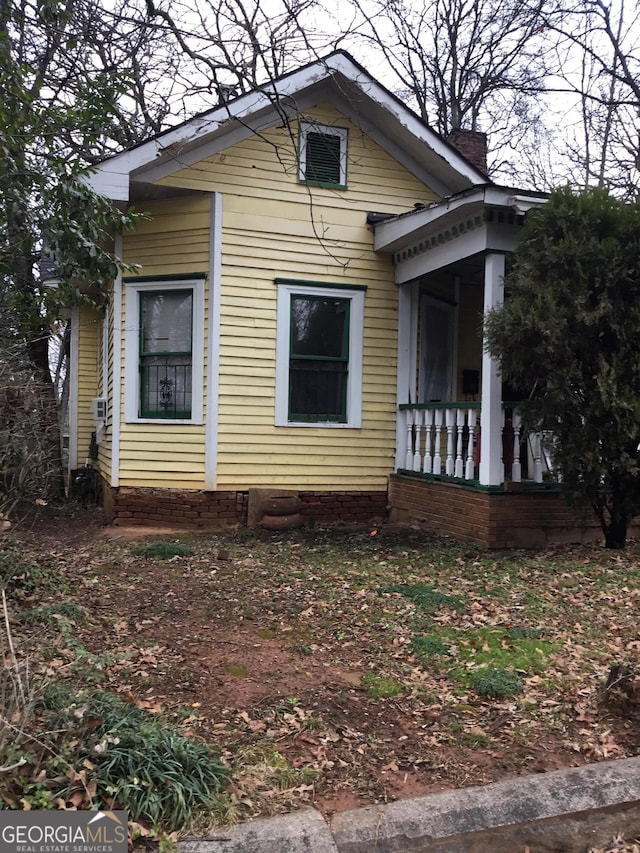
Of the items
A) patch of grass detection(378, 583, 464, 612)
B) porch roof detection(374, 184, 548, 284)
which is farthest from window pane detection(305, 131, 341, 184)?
patch of grass detection(378, 583, 464, 612)

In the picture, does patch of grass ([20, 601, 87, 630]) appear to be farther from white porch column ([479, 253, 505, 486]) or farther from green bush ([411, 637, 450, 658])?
white porch column ([479, 253, 505, 486])

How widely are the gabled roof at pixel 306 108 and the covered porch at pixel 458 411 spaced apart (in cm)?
125

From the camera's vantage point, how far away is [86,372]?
527 inches

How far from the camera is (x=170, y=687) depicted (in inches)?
143

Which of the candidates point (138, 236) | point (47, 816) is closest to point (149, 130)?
point (138, 236)

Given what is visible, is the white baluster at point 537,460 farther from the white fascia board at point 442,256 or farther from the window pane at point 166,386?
the window pane at point 166,386

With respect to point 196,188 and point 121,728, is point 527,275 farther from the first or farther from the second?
point 121,728

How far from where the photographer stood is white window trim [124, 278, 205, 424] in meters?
8.72

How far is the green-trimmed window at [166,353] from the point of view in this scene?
8.87 m

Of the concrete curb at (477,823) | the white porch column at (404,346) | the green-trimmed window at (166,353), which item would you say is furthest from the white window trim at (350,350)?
the concrete curb at (477,823)

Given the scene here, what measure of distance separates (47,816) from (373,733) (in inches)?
61.5

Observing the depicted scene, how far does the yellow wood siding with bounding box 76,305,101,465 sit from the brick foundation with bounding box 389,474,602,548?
26.3 ft

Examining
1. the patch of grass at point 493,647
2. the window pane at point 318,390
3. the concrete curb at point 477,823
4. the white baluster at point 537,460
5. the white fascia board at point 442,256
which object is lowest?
the concrete curb at point 477,823

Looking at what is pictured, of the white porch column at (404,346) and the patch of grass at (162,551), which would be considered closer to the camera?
the patch of grass at (162,551)
